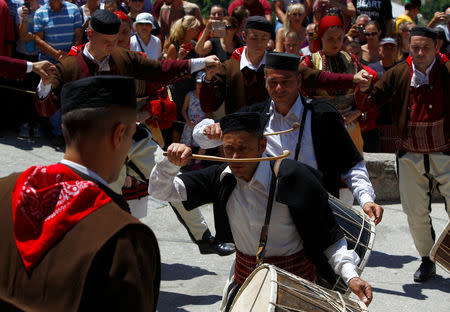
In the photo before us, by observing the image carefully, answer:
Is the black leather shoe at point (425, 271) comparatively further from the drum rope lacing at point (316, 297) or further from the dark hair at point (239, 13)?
the dark hair at point (239, 13)

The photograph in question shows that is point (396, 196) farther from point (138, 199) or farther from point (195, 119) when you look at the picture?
point (138, 199)

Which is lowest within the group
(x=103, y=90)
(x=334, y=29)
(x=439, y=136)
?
(x=439, y=136)

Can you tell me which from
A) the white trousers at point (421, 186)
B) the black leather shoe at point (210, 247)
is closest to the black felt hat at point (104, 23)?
the black leather shoe at point (210, 247)

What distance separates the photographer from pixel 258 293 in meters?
3.22

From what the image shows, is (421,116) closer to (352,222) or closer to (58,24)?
(352,222)

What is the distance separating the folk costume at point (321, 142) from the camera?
14.3 ft

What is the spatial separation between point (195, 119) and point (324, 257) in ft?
15.2

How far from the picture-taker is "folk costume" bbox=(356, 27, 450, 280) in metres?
5.80

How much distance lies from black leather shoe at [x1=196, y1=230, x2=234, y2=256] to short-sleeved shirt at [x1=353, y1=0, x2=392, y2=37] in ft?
18.0

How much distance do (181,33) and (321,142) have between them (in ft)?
14.4

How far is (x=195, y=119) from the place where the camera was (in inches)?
318

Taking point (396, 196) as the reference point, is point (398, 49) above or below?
above

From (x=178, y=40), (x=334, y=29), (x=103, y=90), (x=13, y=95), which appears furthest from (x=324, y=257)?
(x=13, y=95)

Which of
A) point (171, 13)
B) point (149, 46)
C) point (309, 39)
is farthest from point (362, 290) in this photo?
point (171, 13)
